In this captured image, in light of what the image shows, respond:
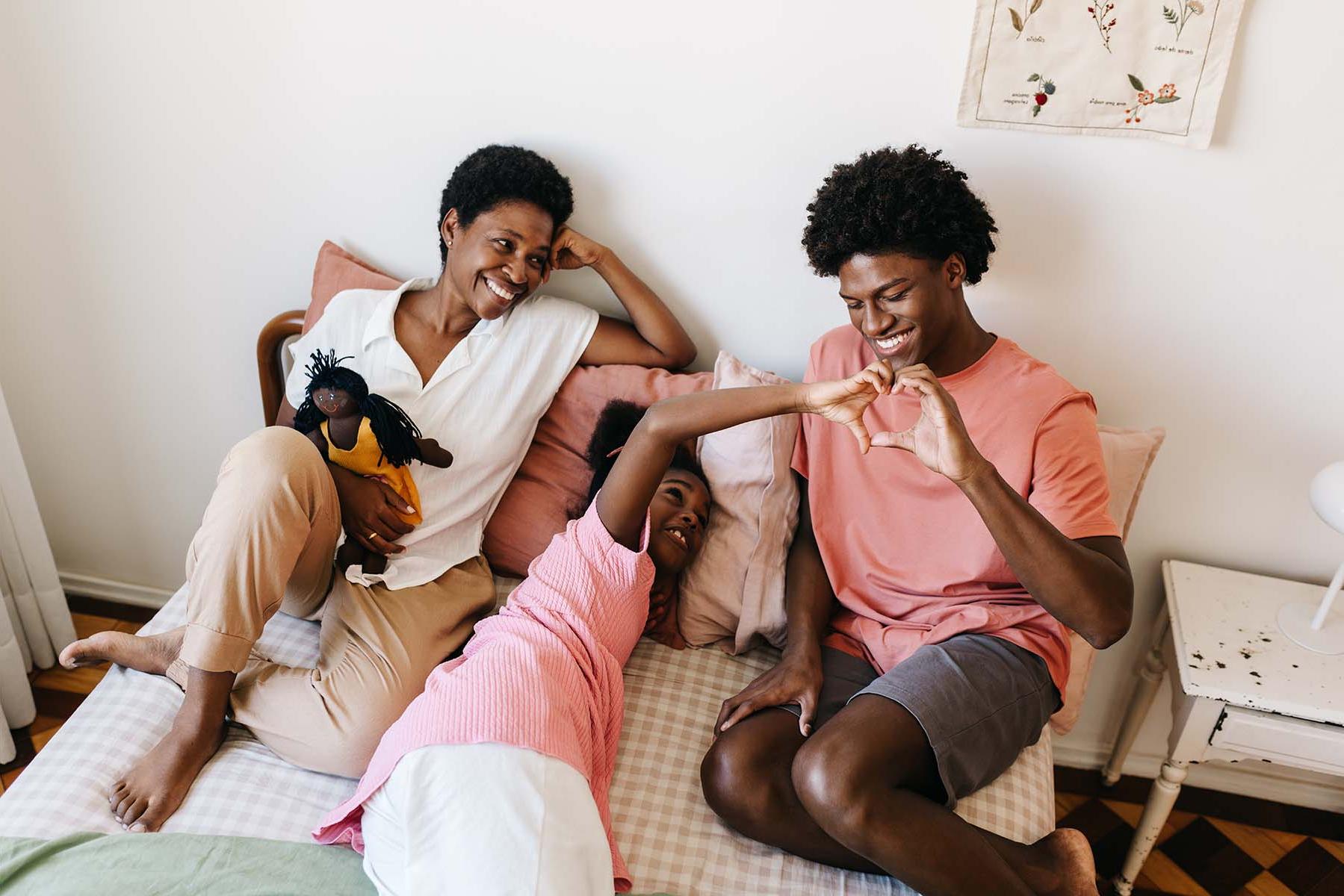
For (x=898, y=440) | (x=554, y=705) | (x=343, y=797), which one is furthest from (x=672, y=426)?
(x=343, y=797)

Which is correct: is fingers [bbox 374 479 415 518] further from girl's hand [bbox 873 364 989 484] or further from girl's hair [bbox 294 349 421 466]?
girl's hand [bbox 873 364 989 484]

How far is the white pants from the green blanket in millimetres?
59

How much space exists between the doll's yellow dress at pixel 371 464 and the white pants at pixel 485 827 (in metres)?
0.48

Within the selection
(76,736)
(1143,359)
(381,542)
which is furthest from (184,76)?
(1143,359)

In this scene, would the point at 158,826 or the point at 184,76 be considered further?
the point at 184,76

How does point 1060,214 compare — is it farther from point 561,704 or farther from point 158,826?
point 158,826

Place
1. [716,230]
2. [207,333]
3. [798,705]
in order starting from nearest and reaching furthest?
[798,705] < [716,230] < [207,333]

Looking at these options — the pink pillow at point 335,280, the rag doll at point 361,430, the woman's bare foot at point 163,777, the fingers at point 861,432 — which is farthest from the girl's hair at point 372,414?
the fingers at point 861,432

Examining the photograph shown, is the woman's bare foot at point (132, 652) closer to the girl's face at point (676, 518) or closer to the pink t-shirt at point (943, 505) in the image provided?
the girl's face at point (676, 518)

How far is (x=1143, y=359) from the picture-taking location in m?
1.63

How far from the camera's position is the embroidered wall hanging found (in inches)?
55.2

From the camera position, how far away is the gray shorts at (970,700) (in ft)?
4.26

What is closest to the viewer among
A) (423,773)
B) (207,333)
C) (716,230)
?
(423,773)

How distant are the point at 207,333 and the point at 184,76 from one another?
0.48 m
